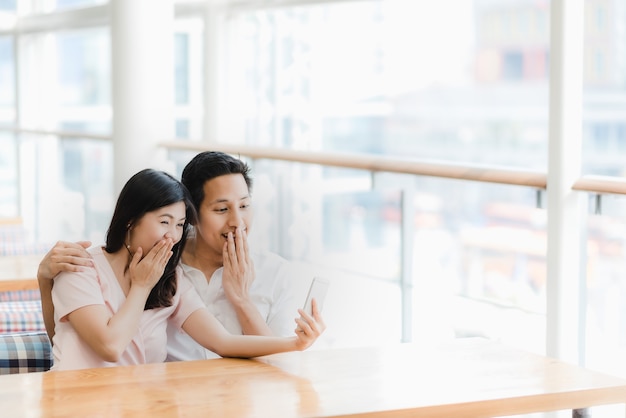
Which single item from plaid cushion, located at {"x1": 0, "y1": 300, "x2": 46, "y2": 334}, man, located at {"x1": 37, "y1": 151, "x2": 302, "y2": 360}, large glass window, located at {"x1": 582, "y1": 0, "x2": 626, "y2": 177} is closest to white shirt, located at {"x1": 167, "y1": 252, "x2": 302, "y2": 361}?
man, located at {"x1": 37, "y1": 151, "x2": 302, "y2": 360}

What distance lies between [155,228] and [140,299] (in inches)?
5.3

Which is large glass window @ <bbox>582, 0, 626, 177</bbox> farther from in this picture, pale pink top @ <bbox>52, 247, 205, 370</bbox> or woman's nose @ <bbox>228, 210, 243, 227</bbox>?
pale pink top @ <bbox>52, 247, 205, 370</bbox>

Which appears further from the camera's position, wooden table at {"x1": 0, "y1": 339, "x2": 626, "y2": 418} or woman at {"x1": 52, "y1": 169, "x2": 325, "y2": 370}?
woman at {"x1": 52, "y1": 169, "x2": 325, "y2": 370}

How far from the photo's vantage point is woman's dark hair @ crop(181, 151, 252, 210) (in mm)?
1965

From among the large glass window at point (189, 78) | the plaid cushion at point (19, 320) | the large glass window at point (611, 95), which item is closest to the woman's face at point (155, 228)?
the plaid cushion at point (19, 320)

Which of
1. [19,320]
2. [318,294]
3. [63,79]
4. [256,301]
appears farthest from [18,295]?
[63,79]

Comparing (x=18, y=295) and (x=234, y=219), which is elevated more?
(x=234, y=219)

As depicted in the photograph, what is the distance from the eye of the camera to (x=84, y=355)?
174 centimetres

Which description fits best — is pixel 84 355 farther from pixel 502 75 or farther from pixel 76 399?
pixel 502 75

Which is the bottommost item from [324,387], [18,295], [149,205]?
[18,295]

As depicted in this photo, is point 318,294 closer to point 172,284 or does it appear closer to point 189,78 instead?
point 172,284

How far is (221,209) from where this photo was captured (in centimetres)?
196

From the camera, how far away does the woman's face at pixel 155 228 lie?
1791mm

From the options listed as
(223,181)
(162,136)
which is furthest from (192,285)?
(162,136)
